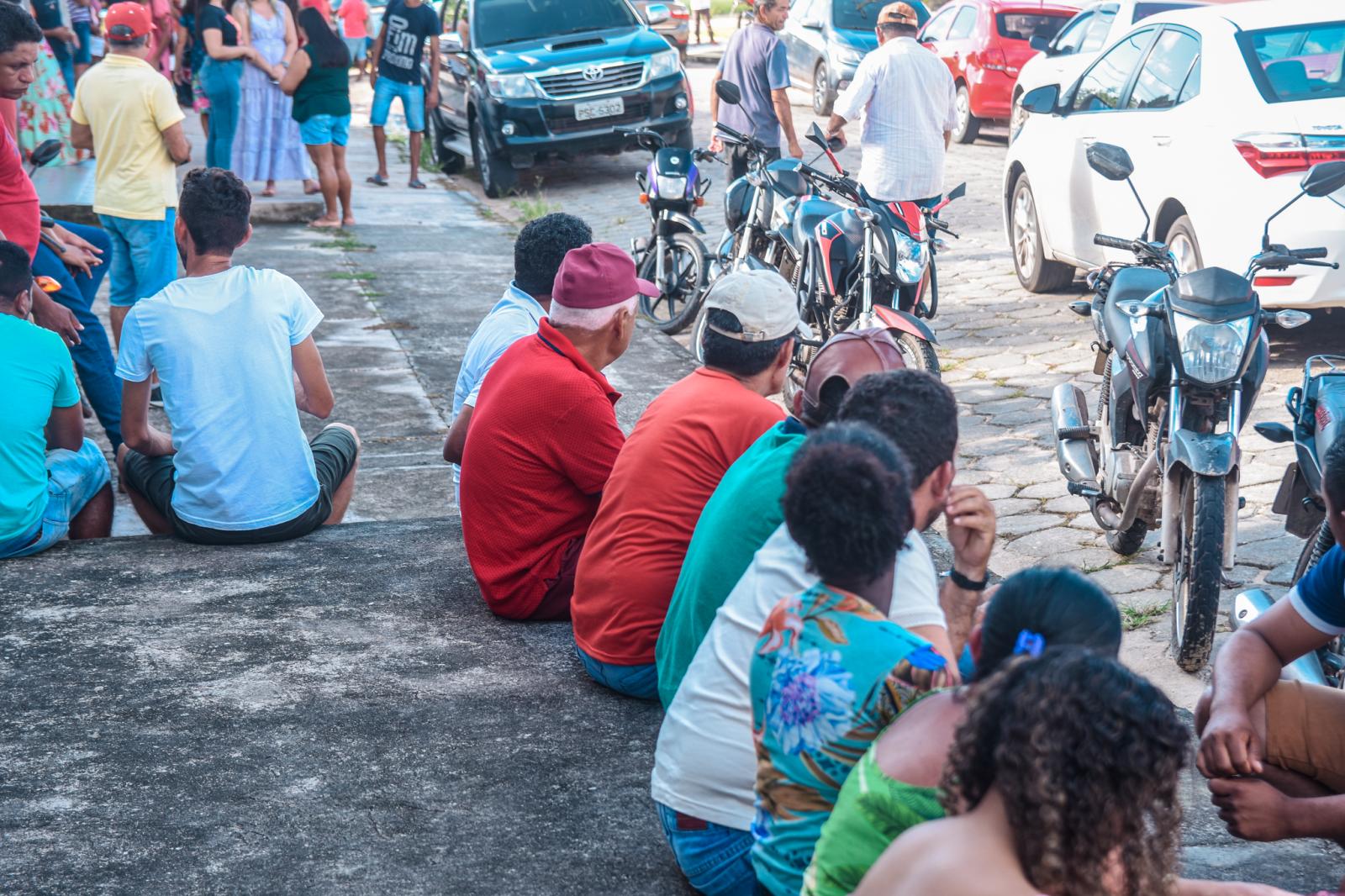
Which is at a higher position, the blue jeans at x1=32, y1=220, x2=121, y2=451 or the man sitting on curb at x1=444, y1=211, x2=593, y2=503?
the man sitting on curb at x1=444, y1=211, x2=593, y2=503

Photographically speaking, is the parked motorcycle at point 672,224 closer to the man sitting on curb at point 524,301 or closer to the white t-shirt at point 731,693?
the man sitting on curb at point 524,301

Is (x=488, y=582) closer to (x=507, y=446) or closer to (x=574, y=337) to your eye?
(x=507, y=446)

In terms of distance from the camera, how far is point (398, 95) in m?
13.1

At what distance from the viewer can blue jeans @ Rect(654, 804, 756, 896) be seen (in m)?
2.76

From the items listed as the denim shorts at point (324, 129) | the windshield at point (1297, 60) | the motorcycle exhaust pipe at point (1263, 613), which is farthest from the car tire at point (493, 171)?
the motorcycle exhaust pipe at point (1263, 613)

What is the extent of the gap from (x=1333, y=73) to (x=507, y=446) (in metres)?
5.36

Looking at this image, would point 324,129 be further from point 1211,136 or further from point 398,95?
point 1211,136

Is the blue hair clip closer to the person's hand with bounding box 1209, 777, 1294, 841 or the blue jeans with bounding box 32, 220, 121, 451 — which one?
the person's hand with bounding box 1209, 777, 1294, 841

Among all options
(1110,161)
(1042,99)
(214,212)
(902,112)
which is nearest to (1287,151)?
(1042,99)

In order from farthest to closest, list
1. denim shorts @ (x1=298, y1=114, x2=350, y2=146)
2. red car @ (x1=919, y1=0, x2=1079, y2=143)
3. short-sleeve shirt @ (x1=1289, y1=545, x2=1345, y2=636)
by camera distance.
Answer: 1. red car @ (x1=919, y1=0, x2=1079, y2=143)
2. denim shorts @ (x1=298, y1=114, x2=350, y2=146)
3. short-sleeve shirt @ (x1=1289, y1=545, x2=1345, y2=636)

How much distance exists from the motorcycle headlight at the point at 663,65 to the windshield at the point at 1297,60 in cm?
649

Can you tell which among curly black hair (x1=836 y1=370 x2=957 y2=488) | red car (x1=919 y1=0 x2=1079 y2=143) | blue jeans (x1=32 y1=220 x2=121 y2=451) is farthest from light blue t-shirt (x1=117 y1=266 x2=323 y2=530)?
red car (x1=919 y1=0 x2=1079 y2=143)

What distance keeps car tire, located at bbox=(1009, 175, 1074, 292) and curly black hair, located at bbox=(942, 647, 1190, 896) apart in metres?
7.89

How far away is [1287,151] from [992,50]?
9.74 metres
